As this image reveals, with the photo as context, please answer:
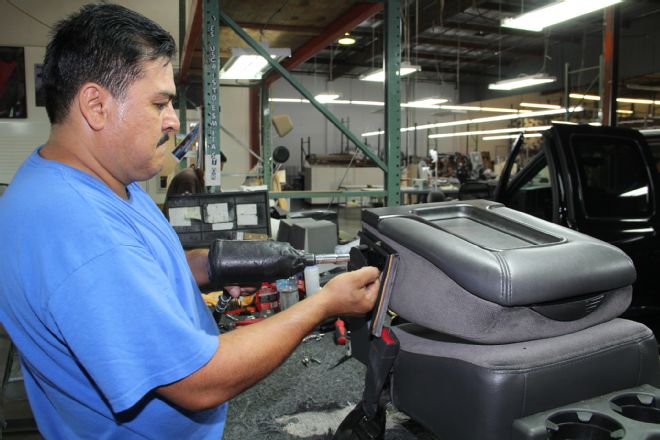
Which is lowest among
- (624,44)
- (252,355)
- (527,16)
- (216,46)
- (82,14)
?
(252,355)

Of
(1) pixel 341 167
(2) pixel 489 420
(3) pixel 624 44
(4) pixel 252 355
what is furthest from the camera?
(1) pixel 341 167

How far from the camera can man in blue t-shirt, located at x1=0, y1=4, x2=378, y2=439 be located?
2.43ft

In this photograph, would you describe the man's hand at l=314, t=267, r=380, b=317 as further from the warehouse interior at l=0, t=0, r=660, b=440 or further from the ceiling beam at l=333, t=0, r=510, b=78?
the ceiling beam at l=333, t=0, r=510, b=78

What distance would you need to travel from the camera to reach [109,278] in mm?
744

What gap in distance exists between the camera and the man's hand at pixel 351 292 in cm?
109

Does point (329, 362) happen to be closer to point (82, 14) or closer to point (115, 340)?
point (115, 340)

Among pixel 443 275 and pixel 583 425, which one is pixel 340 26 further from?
pixel 583 425

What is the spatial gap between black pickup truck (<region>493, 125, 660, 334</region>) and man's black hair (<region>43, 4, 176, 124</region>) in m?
2.42

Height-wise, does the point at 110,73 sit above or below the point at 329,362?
above

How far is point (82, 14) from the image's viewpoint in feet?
3.01

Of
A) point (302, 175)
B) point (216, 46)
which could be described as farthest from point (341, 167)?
point (216, 46)

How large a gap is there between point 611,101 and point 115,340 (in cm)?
650

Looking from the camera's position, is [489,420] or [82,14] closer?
[82,14]

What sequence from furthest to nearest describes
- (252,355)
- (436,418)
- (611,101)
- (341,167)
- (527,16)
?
(341,167)
(611,101)
(527,16)
(436,418)
(252,355)
